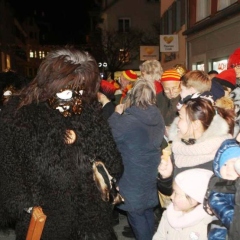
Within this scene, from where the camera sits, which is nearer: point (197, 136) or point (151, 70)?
point (197, 136)

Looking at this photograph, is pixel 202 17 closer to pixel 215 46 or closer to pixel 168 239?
pixel 215 46

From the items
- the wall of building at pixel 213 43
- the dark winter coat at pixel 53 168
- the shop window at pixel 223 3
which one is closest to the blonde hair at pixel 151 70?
the dark winter coat at pixel 53 168

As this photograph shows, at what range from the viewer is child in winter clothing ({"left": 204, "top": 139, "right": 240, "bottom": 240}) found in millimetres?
2131

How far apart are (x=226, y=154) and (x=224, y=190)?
0.25m

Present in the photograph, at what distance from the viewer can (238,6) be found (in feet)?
38.4

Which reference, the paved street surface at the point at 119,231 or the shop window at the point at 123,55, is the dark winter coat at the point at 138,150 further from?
the shop window at the point at 123,55

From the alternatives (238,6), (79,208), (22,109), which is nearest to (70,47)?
(22,109)

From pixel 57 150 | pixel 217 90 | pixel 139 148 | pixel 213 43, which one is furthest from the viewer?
pixel 213 43

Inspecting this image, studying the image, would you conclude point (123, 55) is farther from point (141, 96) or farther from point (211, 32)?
point (141, 96)

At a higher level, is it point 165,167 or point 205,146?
point 205,146

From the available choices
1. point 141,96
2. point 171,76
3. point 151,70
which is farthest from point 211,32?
point 141,96

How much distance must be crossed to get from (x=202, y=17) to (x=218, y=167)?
564 inches

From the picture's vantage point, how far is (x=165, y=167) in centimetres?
311

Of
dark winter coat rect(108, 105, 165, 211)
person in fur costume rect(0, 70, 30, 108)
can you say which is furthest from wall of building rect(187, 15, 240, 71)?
person in fur costume rect(0, 70, 30, 108)
